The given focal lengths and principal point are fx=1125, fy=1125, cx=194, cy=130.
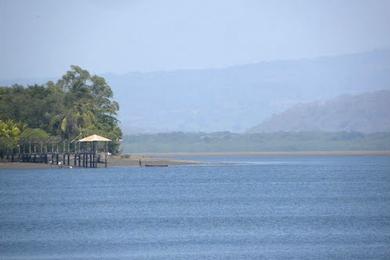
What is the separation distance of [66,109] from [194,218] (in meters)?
71.6

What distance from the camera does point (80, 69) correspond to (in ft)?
456

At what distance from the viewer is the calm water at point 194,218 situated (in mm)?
51000

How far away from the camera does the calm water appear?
167 feet

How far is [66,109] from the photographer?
135750 mm

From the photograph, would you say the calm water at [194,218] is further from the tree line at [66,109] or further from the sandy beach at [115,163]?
the tree line at [66,109]

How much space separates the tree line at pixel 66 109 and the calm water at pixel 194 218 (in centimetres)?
2204

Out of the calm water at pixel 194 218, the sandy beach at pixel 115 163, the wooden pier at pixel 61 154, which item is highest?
the wooden pier at pixel 61 154

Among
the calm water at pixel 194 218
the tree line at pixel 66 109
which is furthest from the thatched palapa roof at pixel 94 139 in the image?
the calm water at pixel 194 218

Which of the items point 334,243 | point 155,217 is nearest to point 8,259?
point 334,243

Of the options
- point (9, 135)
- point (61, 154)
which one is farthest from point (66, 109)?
point (9, 135)

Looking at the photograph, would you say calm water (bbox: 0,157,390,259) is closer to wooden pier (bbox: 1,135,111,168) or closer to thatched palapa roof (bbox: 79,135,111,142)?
thatched palapa roof (bbox: 79,135,111,142)

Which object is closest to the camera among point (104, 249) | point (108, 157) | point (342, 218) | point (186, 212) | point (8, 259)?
point (8, 259)

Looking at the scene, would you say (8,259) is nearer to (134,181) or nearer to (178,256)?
(178,256)

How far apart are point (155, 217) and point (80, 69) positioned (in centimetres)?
7333
